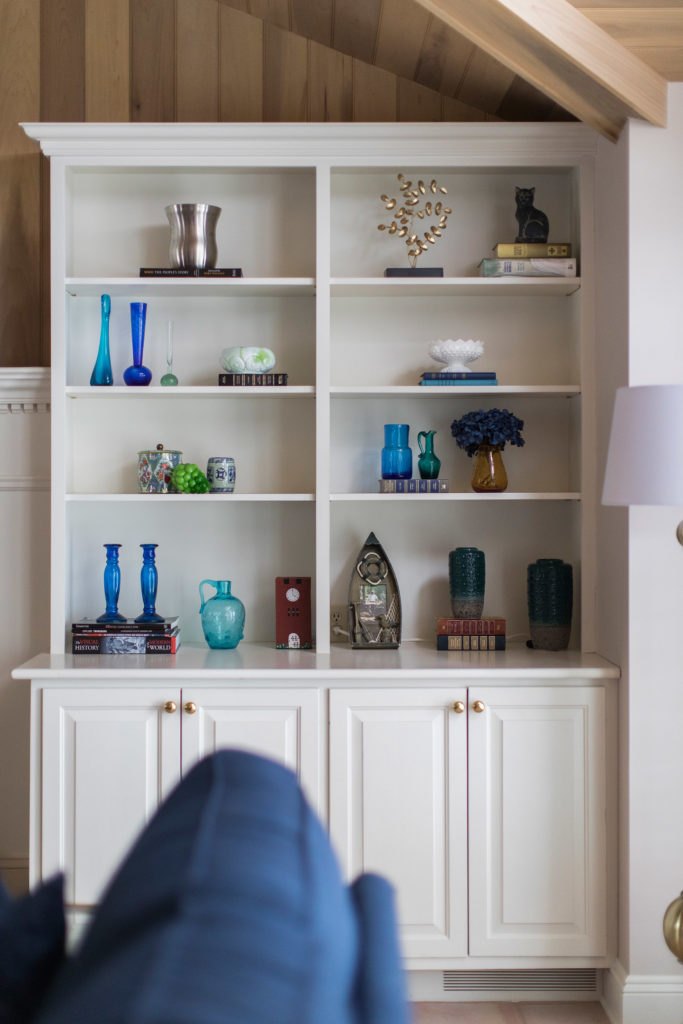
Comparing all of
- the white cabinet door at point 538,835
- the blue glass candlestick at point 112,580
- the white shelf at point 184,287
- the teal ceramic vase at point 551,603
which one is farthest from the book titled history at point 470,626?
the white shelf at point 184,287

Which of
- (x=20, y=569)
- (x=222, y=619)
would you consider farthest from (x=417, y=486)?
(x=20, y=569)

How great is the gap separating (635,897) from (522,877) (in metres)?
0.29

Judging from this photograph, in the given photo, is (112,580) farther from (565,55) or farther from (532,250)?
(565,55)

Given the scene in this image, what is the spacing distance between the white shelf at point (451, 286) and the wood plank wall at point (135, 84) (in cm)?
58

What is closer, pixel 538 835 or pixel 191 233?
pixel 538 835

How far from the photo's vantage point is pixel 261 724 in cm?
258

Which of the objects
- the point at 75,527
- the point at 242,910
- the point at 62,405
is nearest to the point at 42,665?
the point at 75,527

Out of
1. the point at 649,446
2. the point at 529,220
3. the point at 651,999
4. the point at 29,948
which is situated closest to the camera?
the point at 29,948

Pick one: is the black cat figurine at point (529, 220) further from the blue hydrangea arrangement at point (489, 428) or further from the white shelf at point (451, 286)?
the blue hydrangea arrangement at point (489, 428)

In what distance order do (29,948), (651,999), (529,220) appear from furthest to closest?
1. (529,220)
2. (651,999)
3. (29,948)

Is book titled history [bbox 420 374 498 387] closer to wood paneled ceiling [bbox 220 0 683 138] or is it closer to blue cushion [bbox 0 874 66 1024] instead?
wood paneled ceiling [bbox 220 0 683 138]

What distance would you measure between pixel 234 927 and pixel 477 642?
2.41m

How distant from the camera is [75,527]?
3.09 metres

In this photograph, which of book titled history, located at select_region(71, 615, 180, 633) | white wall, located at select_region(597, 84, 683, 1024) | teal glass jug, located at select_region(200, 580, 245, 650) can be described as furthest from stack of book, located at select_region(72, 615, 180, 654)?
white wall, located at select_region(597, 84, 683, 1024)
